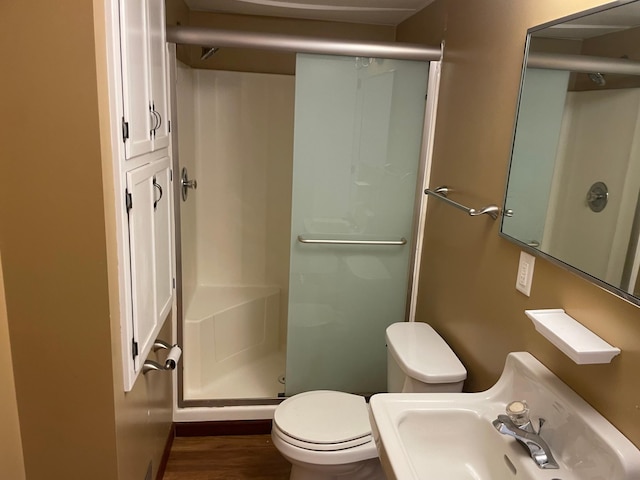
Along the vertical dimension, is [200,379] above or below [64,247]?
below

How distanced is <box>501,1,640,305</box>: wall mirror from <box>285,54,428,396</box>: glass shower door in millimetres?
833

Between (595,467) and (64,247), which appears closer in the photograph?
(595,467)

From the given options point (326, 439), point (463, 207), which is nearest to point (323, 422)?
point (326, 439)

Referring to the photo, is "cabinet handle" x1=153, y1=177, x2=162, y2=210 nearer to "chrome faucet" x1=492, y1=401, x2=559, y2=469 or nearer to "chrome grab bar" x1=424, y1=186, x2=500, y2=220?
"chrome grab bar" x1=424, y1=186, x2=500, y2=220

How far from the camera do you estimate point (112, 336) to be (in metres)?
1.36

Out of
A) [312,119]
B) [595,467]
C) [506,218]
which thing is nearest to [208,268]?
[312,119]

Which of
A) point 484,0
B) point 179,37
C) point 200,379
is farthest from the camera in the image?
point 200,379

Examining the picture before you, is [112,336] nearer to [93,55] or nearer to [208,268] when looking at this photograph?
[93,55]

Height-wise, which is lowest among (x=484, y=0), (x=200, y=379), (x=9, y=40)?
(x=200, y=379)

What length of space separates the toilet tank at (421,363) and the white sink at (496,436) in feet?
0.91

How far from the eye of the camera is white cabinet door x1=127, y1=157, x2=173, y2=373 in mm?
1470

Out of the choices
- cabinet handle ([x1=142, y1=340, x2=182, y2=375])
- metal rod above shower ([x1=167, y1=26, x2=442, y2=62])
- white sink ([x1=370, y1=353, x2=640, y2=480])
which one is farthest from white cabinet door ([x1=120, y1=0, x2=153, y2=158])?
white sink ([x1=370, y1=353, x2=640, y2=480])

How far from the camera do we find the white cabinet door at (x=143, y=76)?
134 cm

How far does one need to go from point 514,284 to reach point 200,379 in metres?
1.79
